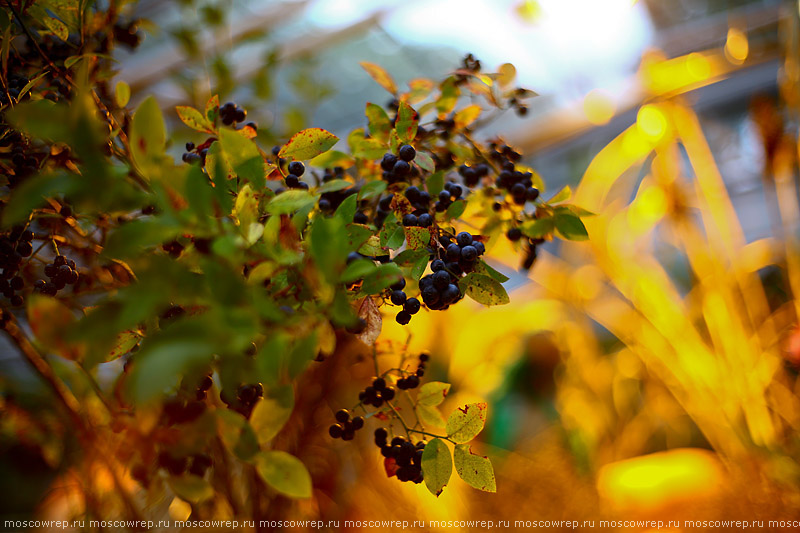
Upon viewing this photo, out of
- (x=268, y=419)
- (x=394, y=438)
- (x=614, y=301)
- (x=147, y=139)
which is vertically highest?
(x=147, y=139)

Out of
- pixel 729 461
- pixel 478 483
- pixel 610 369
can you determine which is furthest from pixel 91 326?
pixel 610 369

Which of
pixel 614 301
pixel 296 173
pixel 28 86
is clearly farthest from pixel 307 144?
pixel 614 301

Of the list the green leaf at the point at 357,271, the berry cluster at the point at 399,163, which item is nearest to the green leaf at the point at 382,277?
the green leaf at the point at 357,271

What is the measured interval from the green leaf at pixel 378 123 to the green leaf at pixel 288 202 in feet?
0.40

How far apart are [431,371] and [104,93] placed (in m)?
0.95

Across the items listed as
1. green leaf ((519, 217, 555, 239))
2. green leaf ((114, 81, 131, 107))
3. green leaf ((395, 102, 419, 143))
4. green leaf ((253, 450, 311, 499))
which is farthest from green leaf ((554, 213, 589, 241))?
green leaf ((114, 81, 131, 107))

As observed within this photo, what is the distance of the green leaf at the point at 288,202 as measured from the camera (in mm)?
219

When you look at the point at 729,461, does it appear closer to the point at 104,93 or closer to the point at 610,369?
the point at 610,369

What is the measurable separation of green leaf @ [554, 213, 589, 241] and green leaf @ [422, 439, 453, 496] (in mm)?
155

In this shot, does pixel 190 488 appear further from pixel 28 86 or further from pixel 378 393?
pixel 28 86

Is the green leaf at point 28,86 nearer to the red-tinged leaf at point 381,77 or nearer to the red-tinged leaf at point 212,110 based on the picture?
the red-tinged leaf at point 212,110

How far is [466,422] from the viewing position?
0.28 meters

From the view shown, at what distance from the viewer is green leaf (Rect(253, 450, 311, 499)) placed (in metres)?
0.20

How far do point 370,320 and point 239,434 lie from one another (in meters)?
0.08
